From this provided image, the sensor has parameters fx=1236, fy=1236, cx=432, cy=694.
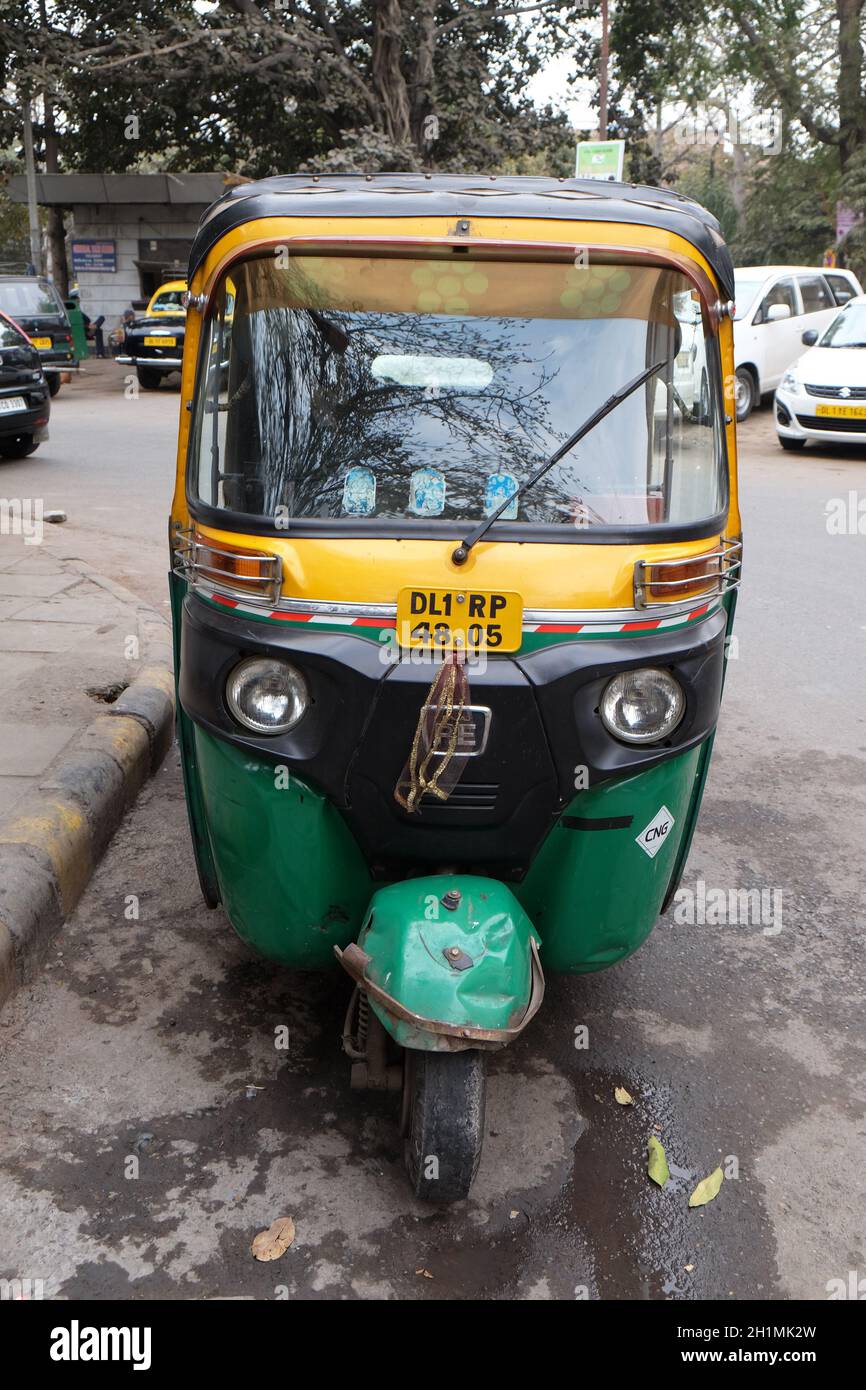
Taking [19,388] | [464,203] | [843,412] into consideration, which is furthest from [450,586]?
[843,412]

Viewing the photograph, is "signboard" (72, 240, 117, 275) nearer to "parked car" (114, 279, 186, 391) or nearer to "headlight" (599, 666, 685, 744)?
"parked car" (114, 279, 186, 391)

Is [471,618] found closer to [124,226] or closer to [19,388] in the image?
[19,388]

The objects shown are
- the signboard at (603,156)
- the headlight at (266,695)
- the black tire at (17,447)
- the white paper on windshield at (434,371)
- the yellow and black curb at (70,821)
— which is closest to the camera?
the headlight at (266,695)

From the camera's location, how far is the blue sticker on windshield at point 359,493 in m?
2.85

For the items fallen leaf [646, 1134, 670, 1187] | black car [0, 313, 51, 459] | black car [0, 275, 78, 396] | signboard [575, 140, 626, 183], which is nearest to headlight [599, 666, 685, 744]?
fallen leaf [646, 1134, 670, 1187]

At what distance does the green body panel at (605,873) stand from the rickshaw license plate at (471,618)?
16.1 inches

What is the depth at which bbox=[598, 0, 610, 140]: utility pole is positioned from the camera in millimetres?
23844

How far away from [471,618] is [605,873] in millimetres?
697

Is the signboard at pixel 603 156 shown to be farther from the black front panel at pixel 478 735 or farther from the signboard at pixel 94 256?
the black front panel at pixel 478 735

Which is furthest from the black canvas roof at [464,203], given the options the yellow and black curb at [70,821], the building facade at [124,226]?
the building facade at [124,226]

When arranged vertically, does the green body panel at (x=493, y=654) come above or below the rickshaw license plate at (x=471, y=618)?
below

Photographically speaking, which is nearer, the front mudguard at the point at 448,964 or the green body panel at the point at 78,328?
the front mudguard at the point at 448,964

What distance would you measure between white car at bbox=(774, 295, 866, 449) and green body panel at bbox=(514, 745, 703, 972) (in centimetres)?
1140

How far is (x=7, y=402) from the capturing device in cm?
1190
